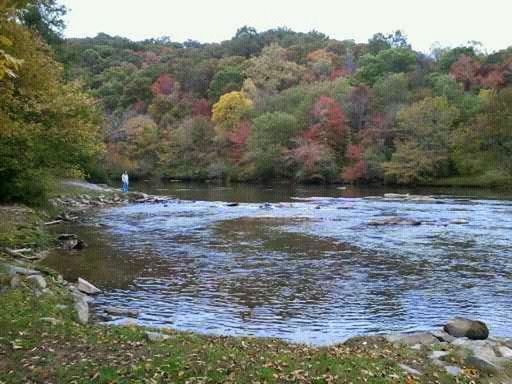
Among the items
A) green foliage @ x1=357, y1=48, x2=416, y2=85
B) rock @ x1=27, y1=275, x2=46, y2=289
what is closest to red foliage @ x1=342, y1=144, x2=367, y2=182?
green foliage @ x1=357, y1=48, x2=416, y2=85

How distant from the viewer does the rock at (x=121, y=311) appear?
12.2 m

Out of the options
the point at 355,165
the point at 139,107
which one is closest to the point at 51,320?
the point at 355,165

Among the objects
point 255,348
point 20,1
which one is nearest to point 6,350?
point 255,348

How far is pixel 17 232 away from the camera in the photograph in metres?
19.2

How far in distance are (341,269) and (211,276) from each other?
413cm

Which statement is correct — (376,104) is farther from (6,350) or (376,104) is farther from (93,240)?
(6,350)

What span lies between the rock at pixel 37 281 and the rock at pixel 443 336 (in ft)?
27.0

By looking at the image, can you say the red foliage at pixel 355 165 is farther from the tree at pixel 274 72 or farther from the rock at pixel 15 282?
the rock at pixel 15 282

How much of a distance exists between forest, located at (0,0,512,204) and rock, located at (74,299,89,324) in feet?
39.7

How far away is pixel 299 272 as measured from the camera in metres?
16.9

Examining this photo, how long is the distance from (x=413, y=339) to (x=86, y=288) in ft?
26.7

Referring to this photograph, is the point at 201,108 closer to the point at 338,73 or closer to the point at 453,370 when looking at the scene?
the point at 338,73

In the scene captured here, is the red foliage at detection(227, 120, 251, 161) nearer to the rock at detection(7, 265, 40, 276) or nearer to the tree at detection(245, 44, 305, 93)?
the tree at detection(245, 44, 305, 93)

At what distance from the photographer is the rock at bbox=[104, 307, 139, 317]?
1216 centimetres
